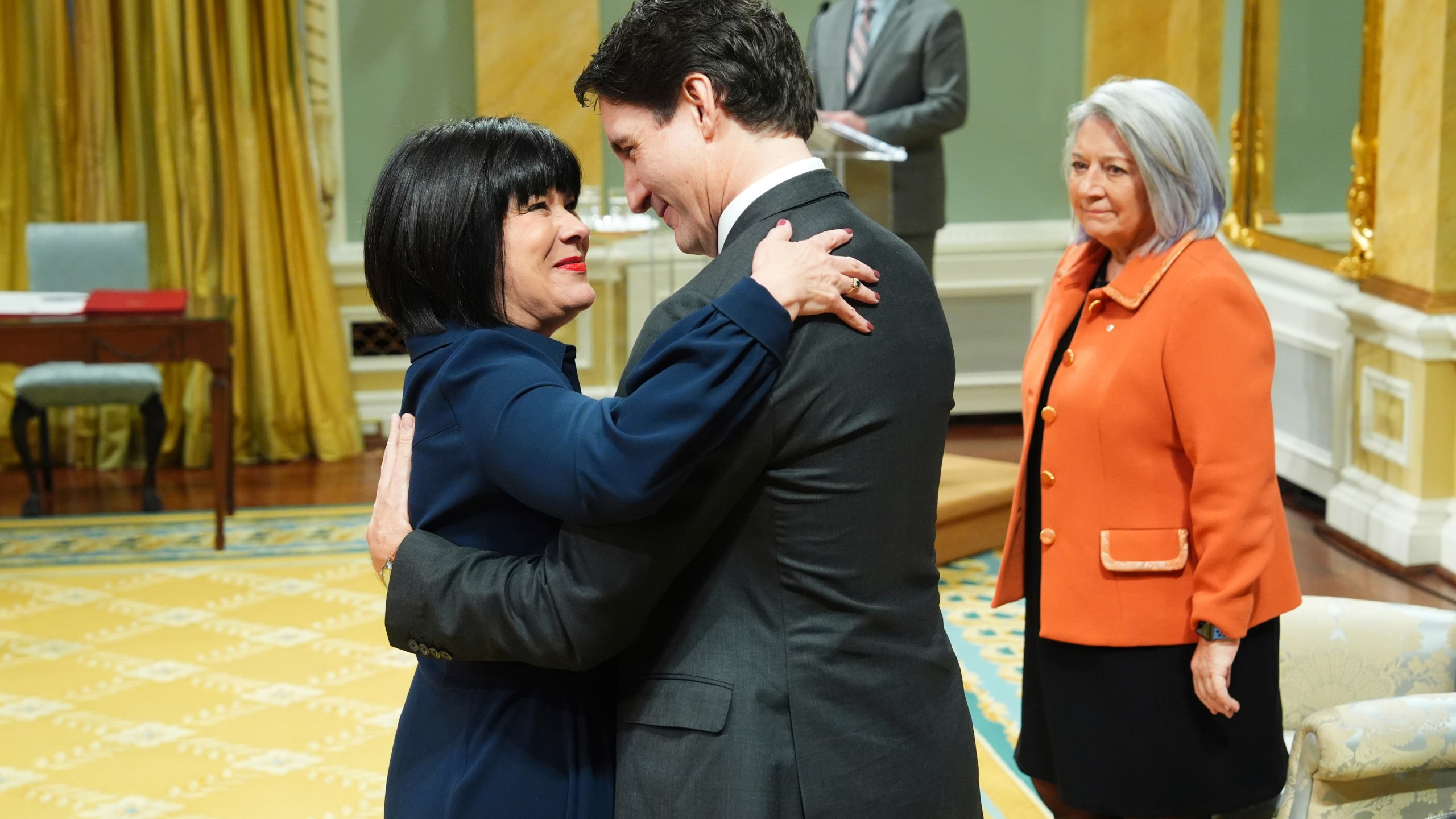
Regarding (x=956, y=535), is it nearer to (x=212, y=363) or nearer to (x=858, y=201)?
(x=858, y=201)

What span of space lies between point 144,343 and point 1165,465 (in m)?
3.86

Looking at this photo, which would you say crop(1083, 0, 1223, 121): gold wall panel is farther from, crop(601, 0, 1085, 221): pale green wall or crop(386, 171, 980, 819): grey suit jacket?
crop(386, 171, 980, 819): grey suit jacket

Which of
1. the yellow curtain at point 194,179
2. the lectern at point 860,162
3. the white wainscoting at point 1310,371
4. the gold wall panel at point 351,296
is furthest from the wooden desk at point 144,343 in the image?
the white wainscoting at point 1310,371

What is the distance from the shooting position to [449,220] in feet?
5.17

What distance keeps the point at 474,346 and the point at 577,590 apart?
0.97 feet

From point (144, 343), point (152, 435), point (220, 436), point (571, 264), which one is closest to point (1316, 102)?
point (220, 436)

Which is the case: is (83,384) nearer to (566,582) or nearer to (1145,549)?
(1145,549)

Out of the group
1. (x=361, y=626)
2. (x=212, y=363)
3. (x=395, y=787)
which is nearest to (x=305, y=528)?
(x=212, y=363)

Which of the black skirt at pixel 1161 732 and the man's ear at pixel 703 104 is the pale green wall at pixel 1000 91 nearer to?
the black skirt at pixel 1161 732

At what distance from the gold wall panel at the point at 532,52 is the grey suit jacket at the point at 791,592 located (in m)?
5.16

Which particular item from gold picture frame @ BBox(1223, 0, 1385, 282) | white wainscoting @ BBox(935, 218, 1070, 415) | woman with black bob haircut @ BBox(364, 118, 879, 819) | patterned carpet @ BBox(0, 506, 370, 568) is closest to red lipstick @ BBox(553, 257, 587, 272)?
woman with black bob haircut @ BBox(364, 118, 879, 819)

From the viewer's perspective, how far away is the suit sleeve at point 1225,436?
223cm

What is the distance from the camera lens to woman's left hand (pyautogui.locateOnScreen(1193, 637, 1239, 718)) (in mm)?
2285

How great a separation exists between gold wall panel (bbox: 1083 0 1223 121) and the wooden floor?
177 centimetres
